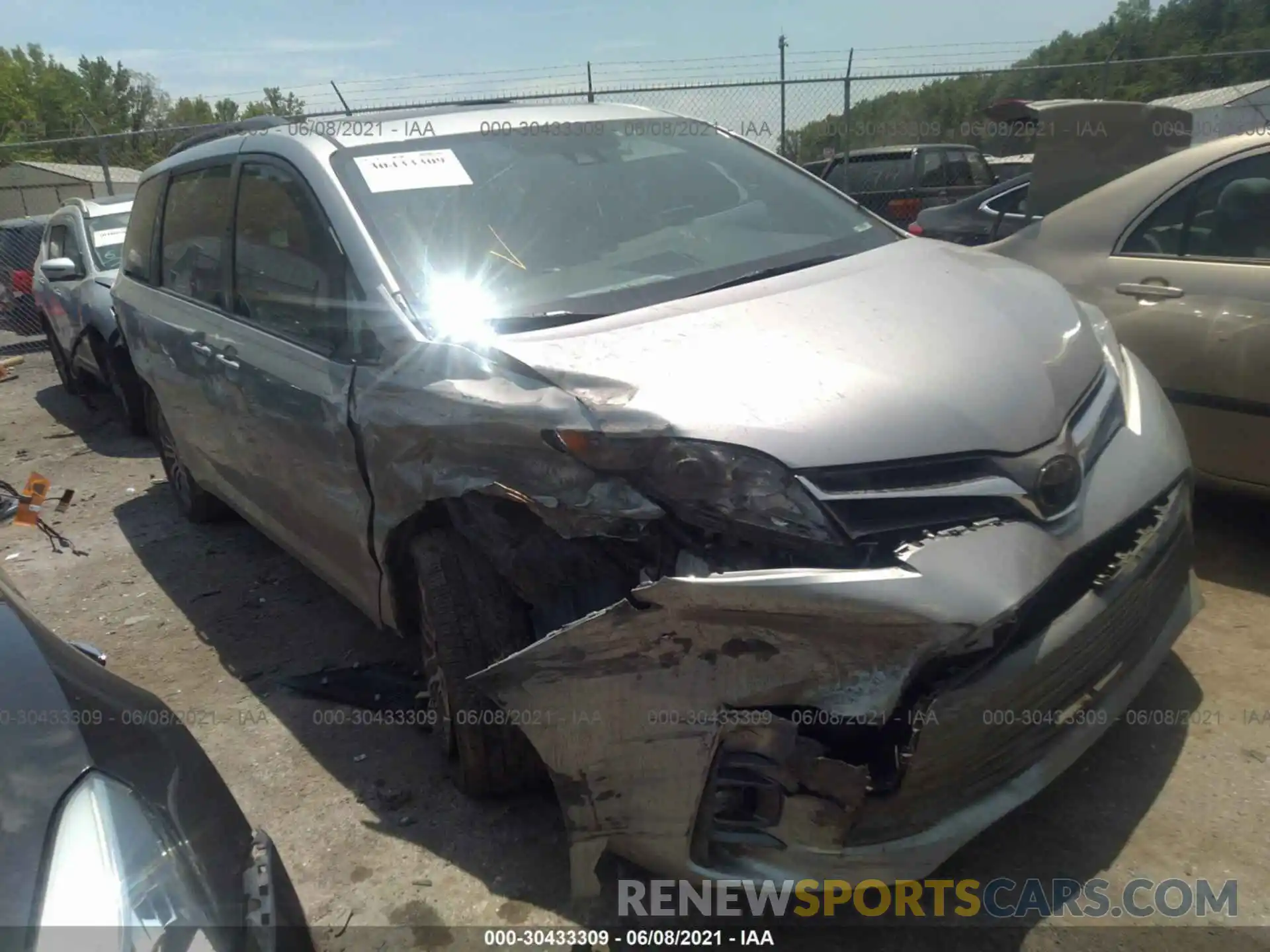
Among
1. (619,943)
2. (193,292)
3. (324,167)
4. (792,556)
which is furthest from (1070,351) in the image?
(193,292)

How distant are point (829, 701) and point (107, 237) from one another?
8310 mm

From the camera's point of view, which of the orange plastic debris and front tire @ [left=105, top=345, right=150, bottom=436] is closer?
the orange plastic debris

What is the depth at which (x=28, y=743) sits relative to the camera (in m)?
1.50

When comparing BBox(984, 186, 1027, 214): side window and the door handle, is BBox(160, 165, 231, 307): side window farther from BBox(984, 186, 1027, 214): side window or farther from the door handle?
BBox(984, 186, 1027, 214): side window

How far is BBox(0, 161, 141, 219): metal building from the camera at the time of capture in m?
25.4

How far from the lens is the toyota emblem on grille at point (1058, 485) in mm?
2000

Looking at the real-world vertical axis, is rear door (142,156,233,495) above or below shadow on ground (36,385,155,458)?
above

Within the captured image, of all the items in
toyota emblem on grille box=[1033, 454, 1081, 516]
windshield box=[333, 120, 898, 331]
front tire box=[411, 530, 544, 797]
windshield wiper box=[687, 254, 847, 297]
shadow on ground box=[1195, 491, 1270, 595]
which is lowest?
shadow on ground box=[1195, 491, 1270, 595]

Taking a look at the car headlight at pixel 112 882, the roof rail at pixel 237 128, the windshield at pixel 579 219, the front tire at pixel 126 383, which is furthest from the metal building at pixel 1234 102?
the car headlight at pixel 112 882

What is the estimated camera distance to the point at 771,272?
2.74 metres

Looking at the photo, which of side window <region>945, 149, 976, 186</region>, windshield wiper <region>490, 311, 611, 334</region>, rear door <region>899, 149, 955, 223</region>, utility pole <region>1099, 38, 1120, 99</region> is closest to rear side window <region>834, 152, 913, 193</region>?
rear door <region>899, 149, 955, 223</region>

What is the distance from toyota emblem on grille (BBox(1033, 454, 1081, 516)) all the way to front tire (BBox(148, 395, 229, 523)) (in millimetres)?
4235

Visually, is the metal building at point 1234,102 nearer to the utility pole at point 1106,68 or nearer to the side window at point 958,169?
the utility pole at point 1106,68

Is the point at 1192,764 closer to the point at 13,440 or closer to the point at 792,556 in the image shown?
the point at 792,556
